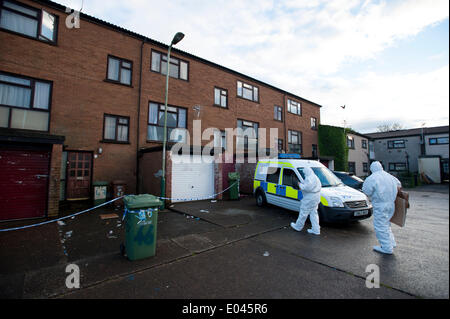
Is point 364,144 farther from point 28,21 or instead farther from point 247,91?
point 28,21

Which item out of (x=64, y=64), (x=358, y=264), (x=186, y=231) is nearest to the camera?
(x=358, y=264)

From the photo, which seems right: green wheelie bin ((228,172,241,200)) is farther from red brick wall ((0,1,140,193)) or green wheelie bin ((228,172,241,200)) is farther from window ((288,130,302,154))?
window ((288,130,302,154))

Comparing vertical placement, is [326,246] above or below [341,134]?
below

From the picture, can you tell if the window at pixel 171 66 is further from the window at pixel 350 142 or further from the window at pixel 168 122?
the window at pixel 350 142

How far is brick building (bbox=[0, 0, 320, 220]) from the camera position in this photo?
24.0 feet

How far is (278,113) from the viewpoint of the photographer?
20.2 metres

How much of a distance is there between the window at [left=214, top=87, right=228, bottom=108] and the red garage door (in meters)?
10.8

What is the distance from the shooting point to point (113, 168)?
10.6 m

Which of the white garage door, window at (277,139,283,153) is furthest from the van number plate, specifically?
window at (277,139,283,153)

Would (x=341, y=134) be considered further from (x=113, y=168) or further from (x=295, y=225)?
(x=113, y=168)

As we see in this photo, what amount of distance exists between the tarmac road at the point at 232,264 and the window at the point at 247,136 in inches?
434

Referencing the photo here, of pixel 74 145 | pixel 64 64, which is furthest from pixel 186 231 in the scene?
pixel 64 64

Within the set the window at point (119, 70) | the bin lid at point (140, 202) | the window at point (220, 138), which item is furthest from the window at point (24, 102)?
the window at point (220, 138)

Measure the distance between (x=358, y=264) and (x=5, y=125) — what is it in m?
12.7
